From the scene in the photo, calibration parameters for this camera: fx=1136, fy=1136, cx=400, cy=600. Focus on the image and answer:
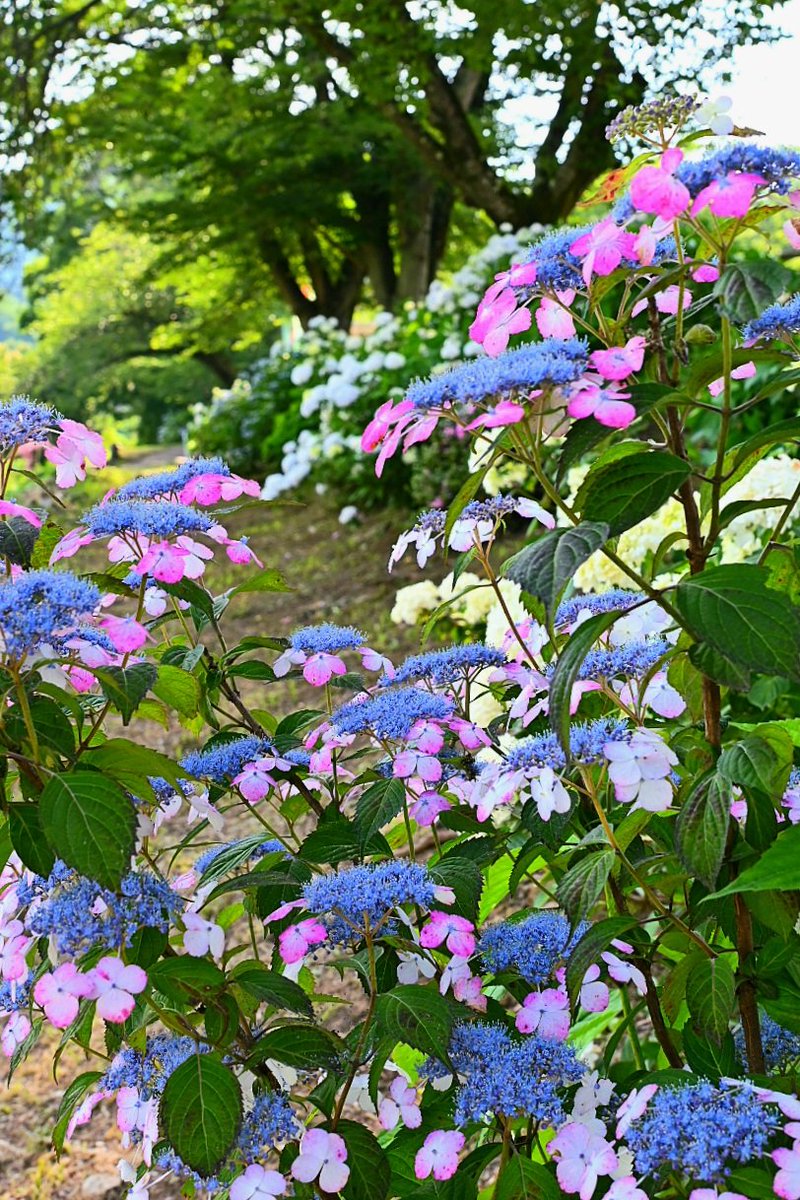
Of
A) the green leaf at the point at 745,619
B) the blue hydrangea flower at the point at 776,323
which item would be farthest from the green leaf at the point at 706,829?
the blue hydrangea flower at the point at 776,323

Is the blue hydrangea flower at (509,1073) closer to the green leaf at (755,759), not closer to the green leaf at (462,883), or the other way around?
the green leaf at (462,883)

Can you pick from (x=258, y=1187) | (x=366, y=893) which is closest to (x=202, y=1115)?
(x=258, y=1187)

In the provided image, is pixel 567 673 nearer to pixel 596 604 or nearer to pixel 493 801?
pixel 493 801

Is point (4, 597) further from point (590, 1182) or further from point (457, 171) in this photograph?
point (457, 171)

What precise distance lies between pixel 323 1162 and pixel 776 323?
74 centimetres

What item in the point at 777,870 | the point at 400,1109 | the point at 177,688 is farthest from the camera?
the point at 177,688

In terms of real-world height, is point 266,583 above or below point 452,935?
above

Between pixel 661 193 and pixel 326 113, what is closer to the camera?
pixel 661 193

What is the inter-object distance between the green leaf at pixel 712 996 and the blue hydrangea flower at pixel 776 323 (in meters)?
0.51

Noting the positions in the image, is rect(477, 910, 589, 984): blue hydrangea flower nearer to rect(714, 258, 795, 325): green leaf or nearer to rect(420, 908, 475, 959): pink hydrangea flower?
rect(420, 908, 475, 959): pink hydrangea flower

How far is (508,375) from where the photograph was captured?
2.52 feet

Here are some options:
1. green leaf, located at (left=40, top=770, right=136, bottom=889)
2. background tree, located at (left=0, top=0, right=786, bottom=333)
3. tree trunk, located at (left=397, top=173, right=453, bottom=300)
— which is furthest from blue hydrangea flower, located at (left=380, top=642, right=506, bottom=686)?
tree trunk, located at (left=397, top=173, right=453, bottom=300)

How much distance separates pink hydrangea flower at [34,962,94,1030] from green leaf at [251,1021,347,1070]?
0.17 meters

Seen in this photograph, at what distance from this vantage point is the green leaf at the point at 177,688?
41.1 inches
